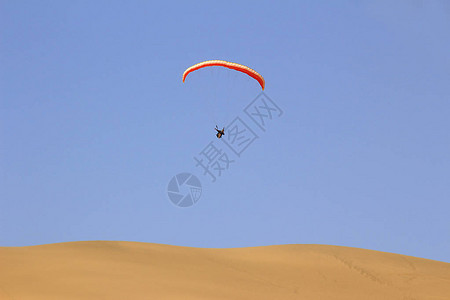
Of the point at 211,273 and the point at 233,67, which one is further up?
the point at 233,67

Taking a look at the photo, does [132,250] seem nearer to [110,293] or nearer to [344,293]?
[110,293]

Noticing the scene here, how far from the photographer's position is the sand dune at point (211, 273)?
20922 millimetres

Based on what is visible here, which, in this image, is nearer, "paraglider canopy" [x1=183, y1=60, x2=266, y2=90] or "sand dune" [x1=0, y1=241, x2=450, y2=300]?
"sand dune" [x1=0, y1=241, x2=450, y2=300]

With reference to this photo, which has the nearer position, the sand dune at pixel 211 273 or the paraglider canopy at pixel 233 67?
the sand dune at pixel 211 273

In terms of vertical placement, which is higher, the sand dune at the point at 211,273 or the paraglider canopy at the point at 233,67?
the paraglider canopy at the point at 233,67

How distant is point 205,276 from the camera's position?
79.2 feet

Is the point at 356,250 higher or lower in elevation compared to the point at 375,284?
higher

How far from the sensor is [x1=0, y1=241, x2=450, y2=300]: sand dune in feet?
68.6

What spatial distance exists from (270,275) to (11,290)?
1104cm

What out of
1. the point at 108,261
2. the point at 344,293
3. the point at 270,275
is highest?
the point at 108,261

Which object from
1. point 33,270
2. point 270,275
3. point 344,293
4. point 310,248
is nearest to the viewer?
point 33,270

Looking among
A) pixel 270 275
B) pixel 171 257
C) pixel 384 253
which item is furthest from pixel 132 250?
pixel 384 253

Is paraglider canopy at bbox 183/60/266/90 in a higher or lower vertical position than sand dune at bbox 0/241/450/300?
higher

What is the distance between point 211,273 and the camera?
81.2ft
